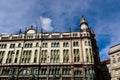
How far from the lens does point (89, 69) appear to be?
49.2 m

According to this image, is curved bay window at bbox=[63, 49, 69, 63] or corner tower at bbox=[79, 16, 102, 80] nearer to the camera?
corner tower at bbox=[79, 16, 102, 80]

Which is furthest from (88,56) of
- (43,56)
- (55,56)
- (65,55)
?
(43,56)

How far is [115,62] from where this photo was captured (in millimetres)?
52500

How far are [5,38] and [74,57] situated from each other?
29717 millimetres

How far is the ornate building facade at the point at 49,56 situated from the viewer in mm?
49969

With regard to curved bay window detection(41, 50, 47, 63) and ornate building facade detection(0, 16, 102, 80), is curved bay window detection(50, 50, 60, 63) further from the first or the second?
curved bay window detection(41, 50, 47, 63)

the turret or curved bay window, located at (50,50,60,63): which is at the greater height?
the turret

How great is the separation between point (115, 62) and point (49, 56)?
24111 mm

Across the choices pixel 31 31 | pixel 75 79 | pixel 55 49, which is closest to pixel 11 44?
pixel 31 31

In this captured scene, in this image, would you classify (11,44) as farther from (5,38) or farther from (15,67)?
(15,67)

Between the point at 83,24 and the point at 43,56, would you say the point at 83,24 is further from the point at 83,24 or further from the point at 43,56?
the point at 43,56

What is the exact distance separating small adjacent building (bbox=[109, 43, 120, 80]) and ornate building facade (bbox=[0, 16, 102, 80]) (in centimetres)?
510

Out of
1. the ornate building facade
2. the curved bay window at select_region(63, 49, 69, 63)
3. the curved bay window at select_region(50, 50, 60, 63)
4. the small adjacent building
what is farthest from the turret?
the curved bay window at select_region(50, 50, 60, 63)

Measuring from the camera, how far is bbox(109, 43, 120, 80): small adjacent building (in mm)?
50894
